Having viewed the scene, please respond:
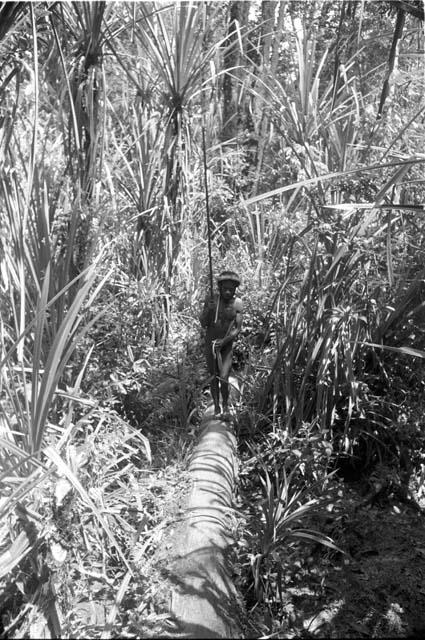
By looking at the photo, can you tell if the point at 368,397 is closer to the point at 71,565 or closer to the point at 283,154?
the point at 283,154

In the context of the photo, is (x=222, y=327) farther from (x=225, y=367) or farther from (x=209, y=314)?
(x=225, y=367)

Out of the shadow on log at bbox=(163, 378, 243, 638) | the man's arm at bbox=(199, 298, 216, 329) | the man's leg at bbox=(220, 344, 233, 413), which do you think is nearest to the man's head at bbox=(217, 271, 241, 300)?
the man's arm at bbox=(199, 298, 216, 329)

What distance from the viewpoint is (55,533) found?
8.75 ft

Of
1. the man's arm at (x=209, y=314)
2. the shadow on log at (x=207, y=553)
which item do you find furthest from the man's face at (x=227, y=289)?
the shadow on log at (x=207, y=553)

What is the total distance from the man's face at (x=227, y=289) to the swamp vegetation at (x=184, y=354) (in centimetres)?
45

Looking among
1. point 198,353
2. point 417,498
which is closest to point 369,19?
point 198,353

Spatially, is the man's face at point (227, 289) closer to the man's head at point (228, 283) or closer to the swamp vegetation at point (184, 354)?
the man's head at point (228, 283)

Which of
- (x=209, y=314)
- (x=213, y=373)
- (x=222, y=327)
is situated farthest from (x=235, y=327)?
(x=213, y=373)

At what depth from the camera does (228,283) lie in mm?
4590

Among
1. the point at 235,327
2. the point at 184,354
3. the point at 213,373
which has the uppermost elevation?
the point at 235,327

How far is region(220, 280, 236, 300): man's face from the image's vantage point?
4.59 metres

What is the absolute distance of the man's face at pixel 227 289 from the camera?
4.59 m

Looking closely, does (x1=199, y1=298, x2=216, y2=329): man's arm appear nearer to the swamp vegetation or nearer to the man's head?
the man's head

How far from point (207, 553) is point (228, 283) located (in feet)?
6.31
